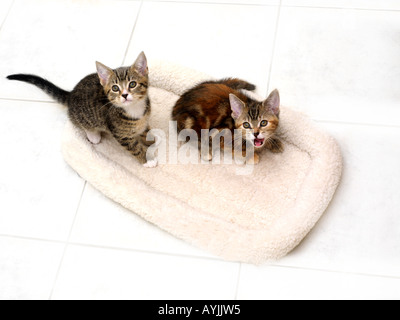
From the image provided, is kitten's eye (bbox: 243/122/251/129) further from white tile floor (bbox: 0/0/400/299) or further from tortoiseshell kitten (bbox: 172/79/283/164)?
white tile floor (bbox: 0/0/400/299)

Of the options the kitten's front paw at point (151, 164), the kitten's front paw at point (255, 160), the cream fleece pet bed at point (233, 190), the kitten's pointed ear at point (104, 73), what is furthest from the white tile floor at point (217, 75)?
the kitten's pointed ear at point (104, 73)

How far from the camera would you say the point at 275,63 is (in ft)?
8.45

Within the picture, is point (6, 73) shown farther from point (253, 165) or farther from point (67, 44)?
point (253, 165)

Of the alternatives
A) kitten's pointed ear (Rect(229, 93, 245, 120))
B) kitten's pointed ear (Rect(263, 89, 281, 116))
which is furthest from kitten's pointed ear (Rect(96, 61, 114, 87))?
kitten's pointed ear (Rect(263, 89, 281, 116))

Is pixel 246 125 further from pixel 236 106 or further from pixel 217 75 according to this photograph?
pixel 217 75

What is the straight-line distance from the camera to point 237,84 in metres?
2.38

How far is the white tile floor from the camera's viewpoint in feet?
6.73

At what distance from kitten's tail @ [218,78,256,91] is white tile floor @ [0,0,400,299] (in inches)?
4.5

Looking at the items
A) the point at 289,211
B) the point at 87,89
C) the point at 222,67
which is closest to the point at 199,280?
the point at 289,211

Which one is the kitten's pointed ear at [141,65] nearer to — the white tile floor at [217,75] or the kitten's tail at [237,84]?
the kitten's tail at [237,84]

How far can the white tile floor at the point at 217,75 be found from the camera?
6.73 feet

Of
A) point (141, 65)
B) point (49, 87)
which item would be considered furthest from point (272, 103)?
point (49, 87)

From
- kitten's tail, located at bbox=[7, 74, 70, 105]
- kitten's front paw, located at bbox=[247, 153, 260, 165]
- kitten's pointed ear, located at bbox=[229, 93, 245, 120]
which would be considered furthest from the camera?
kitten's tail, located at bbox=[7, 74, 70, 105]

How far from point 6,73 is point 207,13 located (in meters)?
1.04
